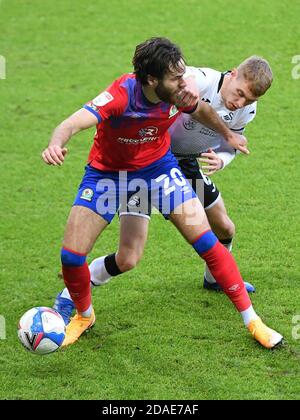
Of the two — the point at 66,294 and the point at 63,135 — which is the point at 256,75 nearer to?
the point at 63,135

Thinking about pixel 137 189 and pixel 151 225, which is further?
pixel 151 225

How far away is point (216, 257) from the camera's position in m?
6.26

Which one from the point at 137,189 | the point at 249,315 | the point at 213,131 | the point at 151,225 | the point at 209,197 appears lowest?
the point at 151,225

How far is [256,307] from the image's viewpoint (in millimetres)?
7020

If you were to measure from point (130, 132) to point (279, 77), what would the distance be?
6269 millimetres

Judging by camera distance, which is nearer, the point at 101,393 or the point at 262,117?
the point at 101,393

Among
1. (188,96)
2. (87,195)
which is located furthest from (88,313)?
(188,96)

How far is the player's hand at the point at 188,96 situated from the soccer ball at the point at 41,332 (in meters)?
1.76

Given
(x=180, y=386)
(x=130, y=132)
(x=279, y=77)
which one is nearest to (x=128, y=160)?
(x=130, y=132)

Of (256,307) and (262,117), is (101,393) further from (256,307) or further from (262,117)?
(262,117)

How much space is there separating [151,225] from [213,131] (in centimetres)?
208

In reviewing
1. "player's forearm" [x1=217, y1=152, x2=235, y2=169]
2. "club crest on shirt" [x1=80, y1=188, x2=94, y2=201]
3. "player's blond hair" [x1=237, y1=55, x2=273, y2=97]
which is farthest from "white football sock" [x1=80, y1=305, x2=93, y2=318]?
"player's blond hair" [x1=237, y1=55, x2=273, y2=97]
